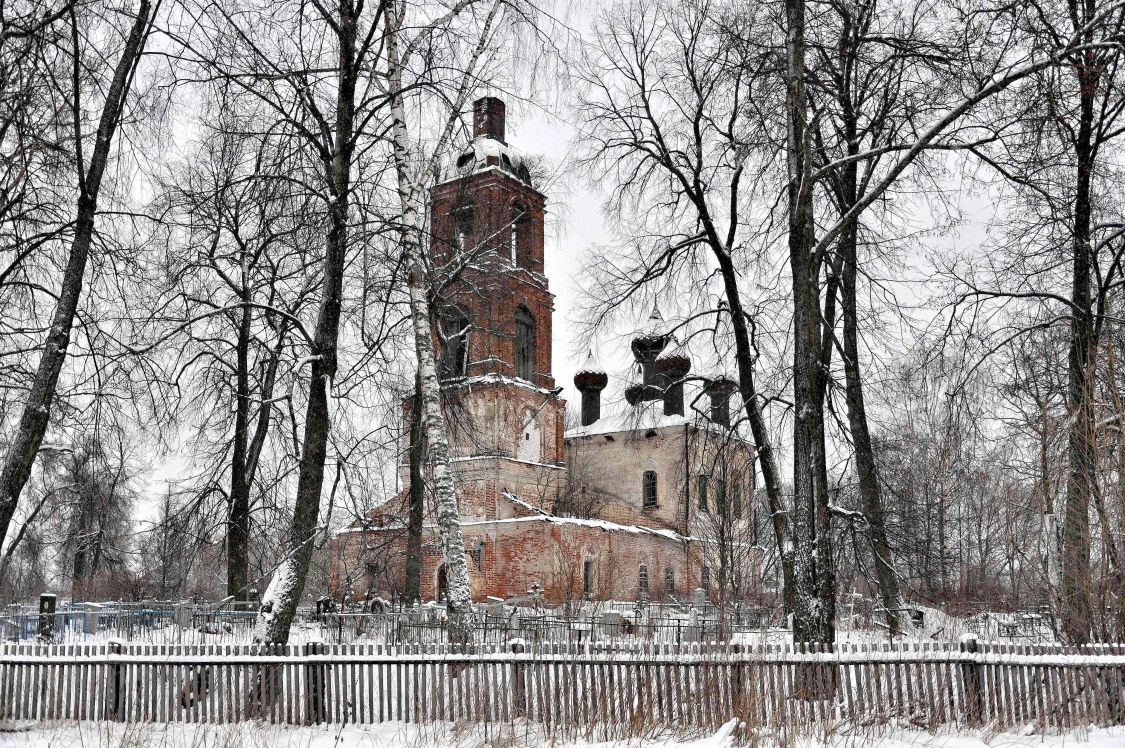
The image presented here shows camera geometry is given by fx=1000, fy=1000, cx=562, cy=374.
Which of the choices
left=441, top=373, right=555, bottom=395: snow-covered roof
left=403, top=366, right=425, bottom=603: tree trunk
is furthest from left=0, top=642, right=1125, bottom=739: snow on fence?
left=441, top=373, right=555, bottom=395: snow-covered roof

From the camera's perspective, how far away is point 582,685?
992cm

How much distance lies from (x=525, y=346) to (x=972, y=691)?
3460cm

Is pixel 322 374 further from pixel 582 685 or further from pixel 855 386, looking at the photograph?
pixel 855 386

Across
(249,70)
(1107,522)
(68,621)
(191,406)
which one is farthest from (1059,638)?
(68,621)

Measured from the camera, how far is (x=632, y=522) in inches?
1898

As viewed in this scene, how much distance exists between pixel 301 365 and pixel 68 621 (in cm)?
1756

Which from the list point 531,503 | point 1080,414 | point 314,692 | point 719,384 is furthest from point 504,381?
point 314,692

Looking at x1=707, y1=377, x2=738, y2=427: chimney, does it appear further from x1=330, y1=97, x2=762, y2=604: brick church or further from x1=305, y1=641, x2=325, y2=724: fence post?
x1=330, y1=97, x2=762, y2=604: brick church

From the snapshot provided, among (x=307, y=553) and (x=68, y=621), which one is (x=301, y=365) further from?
(x=68, y=621)

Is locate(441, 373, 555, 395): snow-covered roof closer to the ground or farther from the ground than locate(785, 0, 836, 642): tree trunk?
farther from the ground

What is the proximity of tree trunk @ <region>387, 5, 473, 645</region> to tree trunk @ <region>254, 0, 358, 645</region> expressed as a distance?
58 centimetres

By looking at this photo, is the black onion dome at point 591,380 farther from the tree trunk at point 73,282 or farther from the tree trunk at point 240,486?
the tree trunk at point 73,282

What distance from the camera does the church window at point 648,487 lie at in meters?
51.3

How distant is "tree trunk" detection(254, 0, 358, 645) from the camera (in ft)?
38.1
